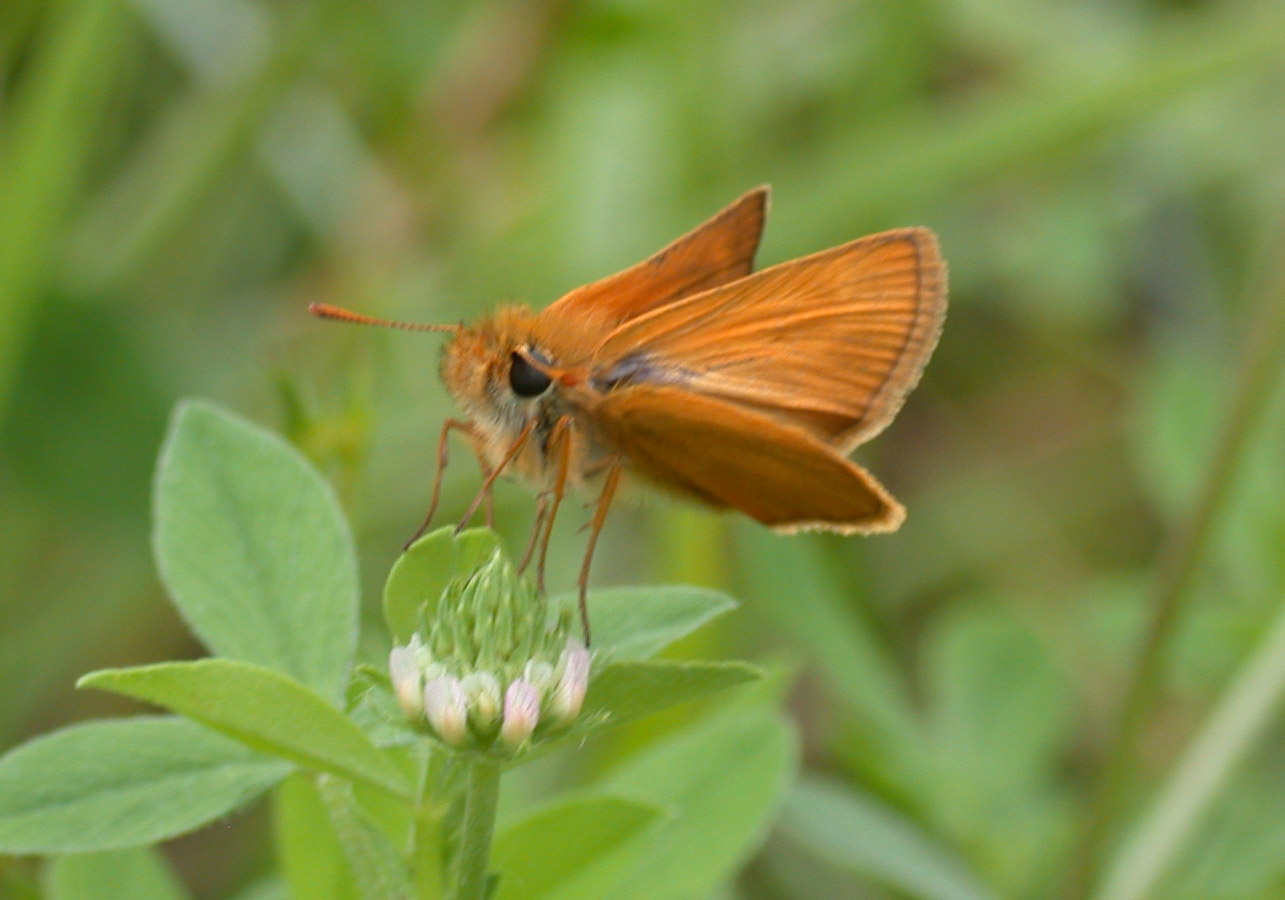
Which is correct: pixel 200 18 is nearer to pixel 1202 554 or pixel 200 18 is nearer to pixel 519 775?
pixel 519 775

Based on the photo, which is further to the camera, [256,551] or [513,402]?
[513,402]

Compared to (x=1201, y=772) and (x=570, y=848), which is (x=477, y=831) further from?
(x=1201, y=772)

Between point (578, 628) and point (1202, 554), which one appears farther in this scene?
point (1202, 554)

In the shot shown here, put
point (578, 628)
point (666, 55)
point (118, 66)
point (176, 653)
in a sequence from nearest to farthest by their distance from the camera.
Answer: point (578, 628), point (176, 653), point (118, 66), point (666, 55)

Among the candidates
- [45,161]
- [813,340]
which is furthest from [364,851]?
[45,161]

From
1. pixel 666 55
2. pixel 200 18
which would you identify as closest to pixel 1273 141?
pixel 666 55

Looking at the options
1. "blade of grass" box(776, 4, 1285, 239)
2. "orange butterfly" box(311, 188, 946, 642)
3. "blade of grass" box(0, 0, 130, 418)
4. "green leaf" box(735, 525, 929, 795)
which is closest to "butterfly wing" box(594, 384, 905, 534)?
"orange butterfly" box(311, 188, 946, 642)
